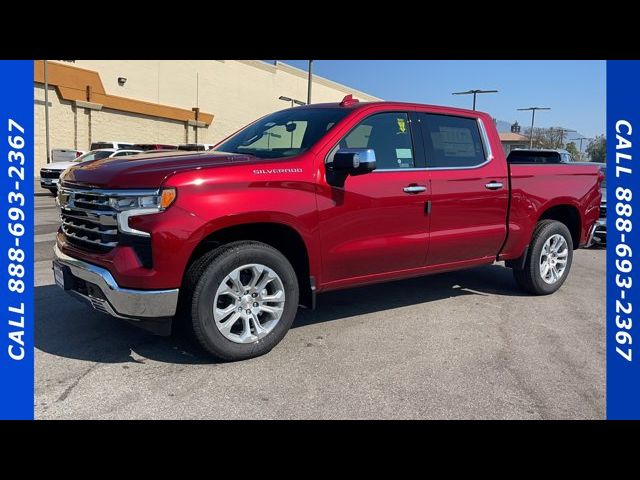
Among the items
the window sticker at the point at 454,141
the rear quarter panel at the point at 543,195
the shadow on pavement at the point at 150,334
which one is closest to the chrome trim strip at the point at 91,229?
the shadow on pavement at the point at 150,334

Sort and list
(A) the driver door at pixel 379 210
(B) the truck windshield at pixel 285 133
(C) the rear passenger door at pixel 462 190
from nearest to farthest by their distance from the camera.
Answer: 1. (A) the driver door at pixel 379 210
2. (B) the truck windshield at pixel 285 133
3. (C) the rear passenger door at pixel 462 190

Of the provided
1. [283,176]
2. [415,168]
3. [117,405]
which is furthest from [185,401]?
[415,168]

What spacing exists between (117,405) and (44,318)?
203 centimetres

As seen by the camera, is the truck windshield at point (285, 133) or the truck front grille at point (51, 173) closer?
the truck windshield at point (285, 133)

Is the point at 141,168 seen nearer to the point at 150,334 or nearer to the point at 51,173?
the point at 150,334

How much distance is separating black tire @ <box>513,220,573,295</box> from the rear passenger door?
63cm

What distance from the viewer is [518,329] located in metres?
5.04

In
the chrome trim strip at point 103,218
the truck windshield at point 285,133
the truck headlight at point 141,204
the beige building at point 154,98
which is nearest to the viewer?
the truck headlight at point 141,204

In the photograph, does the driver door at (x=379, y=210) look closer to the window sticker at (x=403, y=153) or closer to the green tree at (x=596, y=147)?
the window sticker at (x=403, y=153)

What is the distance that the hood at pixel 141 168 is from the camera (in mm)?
3621

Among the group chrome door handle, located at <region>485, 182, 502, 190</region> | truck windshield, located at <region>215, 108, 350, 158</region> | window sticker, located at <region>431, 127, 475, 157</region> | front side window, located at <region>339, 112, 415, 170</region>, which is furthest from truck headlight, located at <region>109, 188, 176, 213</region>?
chrome door handle, located at <region>485, 182, 502, 190</region>

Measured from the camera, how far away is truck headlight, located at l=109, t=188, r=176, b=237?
357 centimetres

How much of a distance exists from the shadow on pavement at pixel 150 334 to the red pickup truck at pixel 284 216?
0.48 m

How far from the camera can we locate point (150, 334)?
4543 millimetres
